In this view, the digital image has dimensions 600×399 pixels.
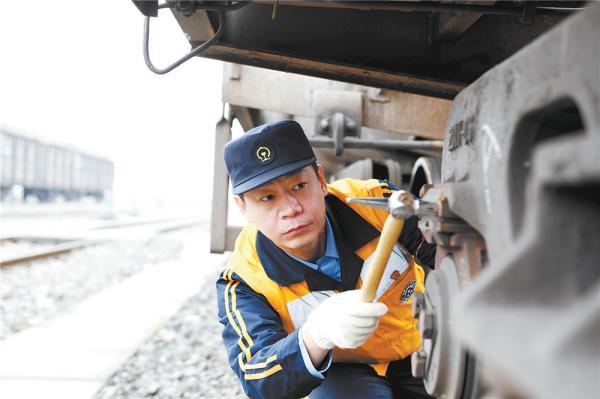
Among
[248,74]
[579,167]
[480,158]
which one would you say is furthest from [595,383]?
[248,74]

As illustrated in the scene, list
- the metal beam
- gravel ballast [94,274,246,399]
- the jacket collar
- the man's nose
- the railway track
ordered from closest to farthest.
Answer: the man's nose
the jacket collar
the metal beam
gravel ballast [94,274,246,399]
the railway track

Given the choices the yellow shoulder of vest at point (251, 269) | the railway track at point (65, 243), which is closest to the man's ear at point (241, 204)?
the yellow shoulder of vest at point (251, 269)

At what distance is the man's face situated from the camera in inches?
75.0

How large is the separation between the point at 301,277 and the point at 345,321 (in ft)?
1.84

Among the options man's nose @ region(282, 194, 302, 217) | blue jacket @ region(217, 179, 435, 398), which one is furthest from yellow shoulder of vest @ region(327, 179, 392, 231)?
man's nose @ region(282, 194, 302, 217)

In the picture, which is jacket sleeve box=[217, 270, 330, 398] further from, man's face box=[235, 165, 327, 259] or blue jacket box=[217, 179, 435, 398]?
man's face box=[235, 165, 327, 259]

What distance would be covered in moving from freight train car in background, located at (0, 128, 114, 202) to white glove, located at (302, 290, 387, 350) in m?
20.2

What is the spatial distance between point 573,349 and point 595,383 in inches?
1.3

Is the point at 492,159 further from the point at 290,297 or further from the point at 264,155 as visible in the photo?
the point at 290,297

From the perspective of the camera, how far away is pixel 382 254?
1.22 m

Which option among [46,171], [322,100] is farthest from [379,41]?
[46,171]

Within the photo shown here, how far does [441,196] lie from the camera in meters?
1.09

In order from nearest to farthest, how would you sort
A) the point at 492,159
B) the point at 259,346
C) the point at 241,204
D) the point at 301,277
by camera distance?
the point at 492,159 → the point at 259,346 → the point at 301,277 → the point at 241,204

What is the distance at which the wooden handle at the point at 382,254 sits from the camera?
45.2 inches
